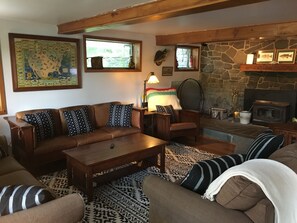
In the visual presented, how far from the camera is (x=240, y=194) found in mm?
1348

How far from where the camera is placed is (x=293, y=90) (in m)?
4.76

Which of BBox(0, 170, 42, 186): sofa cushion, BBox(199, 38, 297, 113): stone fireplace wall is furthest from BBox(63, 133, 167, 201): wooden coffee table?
BBox(199, 38, 297, 113): stone fireplace wall

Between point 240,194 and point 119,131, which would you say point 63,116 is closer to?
point 119,131

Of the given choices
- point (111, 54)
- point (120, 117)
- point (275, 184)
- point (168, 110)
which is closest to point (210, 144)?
point (168, 110)

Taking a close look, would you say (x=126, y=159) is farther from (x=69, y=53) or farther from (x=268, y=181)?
(x=69, y=53)

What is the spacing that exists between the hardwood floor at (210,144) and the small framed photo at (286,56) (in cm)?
194

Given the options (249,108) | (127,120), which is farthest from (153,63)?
(249,108)

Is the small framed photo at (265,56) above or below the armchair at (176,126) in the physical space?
above

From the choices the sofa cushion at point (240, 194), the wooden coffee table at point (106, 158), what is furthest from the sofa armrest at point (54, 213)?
the wooden coffee table at point (106, 158)

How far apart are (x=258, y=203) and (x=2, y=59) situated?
3504mm

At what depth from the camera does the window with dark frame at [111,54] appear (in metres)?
4.28

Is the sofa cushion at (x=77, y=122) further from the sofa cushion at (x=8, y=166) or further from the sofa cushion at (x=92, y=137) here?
the sofa cushion at (x=8, y=166)

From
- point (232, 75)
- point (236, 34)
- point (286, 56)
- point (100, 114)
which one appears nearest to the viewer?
point (236, 34)

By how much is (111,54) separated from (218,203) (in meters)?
3.70
